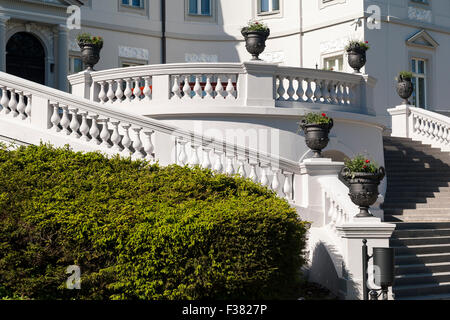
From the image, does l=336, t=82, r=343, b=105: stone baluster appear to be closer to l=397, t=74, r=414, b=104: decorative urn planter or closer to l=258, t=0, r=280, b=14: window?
l=397, t=74, r=414, b=104: decorative urn planter

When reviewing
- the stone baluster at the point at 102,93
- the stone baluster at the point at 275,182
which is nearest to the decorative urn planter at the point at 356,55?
the stone baluster at the point at 275,182

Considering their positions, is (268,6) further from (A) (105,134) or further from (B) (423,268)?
(B) (423,268)

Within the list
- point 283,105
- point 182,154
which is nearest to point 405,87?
point 283,105

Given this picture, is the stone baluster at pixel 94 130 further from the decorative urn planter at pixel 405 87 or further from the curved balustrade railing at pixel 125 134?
the decorative urn planter at pixel 405 87

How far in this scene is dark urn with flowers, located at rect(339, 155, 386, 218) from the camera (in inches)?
368

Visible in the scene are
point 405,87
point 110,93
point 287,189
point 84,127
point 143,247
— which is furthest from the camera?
point 405,87

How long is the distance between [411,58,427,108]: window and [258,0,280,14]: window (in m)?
5.82

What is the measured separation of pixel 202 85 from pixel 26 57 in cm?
1006

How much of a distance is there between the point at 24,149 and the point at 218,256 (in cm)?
377

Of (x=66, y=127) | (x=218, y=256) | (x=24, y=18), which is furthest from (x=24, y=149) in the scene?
(x=24, y=18)

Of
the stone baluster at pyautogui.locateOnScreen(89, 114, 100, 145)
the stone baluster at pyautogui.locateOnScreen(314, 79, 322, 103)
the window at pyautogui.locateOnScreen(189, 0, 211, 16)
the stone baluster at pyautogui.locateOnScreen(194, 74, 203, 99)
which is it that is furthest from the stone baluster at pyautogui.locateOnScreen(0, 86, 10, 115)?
the window at pyautogui.locateOnScreen(189, 0, 211, 16)

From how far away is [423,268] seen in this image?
34.1 ft

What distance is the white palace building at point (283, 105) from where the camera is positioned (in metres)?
10.3

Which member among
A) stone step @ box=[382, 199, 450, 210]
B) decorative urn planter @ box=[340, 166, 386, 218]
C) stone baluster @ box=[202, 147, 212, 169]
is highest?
stone baluster @ box=[202, 147, 212, 169]
